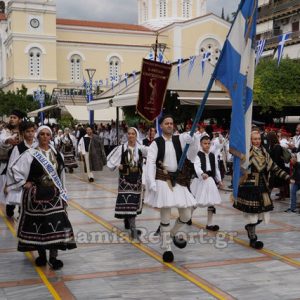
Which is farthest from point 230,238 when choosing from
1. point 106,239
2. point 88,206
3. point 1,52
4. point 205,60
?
point 1,52

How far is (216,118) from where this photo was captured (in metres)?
22.6

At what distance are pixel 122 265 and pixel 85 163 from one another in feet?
33.7

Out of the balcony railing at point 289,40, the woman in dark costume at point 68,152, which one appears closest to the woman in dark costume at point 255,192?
the woman in dark costume at point 68,152

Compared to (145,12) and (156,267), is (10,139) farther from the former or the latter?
(145,12)

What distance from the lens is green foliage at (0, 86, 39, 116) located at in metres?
48.9

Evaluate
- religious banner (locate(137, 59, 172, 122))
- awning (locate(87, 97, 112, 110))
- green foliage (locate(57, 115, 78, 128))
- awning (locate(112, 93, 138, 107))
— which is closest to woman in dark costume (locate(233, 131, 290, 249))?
religious banner (locate(137, 59, 172, 122))

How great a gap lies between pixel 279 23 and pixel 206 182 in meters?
40.2

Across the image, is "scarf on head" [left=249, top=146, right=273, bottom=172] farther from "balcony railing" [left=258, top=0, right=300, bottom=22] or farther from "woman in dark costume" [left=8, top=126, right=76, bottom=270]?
"balcony railing" [left=258, top=0, right=300, bottom=22]

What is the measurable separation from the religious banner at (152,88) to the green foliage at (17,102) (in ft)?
134

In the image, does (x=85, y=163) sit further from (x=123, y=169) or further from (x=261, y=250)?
(x=261, y=250)

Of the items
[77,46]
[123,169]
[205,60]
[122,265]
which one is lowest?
[122,265]

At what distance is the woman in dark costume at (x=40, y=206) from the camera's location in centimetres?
616

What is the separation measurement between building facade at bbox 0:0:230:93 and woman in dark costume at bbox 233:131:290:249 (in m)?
52.5

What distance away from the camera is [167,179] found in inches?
260
